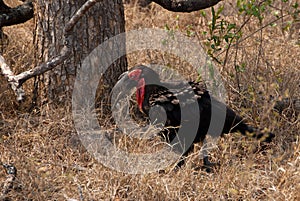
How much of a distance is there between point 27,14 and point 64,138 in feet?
5.19

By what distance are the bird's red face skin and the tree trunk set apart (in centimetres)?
43

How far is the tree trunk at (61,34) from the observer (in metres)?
4.14

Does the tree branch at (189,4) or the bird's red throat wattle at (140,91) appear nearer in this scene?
the bird's red throat wattle at (140,91)

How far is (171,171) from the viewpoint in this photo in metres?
3.49

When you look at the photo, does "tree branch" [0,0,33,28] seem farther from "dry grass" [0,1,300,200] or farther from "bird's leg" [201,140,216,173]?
"bird's leg" [201,140,216,173]

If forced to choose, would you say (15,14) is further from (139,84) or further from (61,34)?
(139,84)

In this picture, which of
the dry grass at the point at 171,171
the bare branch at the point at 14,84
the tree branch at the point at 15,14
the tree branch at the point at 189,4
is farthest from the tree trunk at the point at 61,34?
the tree branch at the point at 15,14

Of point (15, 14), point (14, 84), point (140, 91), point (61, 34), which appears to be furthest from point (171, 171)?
point (15, 14)

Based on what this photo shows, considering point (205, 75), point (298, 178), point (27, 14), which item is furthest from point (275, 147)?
point (27, 14)

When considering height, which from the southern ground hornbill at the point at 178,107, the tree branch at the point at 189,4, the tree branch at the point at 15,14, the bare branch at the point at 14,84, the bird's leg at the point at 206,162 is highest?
the tree branch at the point at 189,4

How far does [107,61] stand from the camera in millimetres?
4266

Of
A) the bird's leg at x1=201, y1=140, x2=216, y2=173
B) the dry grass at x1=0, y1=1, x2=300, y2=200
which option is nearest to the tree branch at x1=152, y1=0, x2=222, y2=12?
the dry grass at x1=0, y1=1, x2=300, y2=200

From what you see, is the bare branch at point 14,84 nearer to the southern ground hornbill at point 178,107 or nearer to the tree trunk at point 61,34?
the tree trunk at point 61,34

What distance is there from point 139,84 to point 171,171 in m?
0.71
